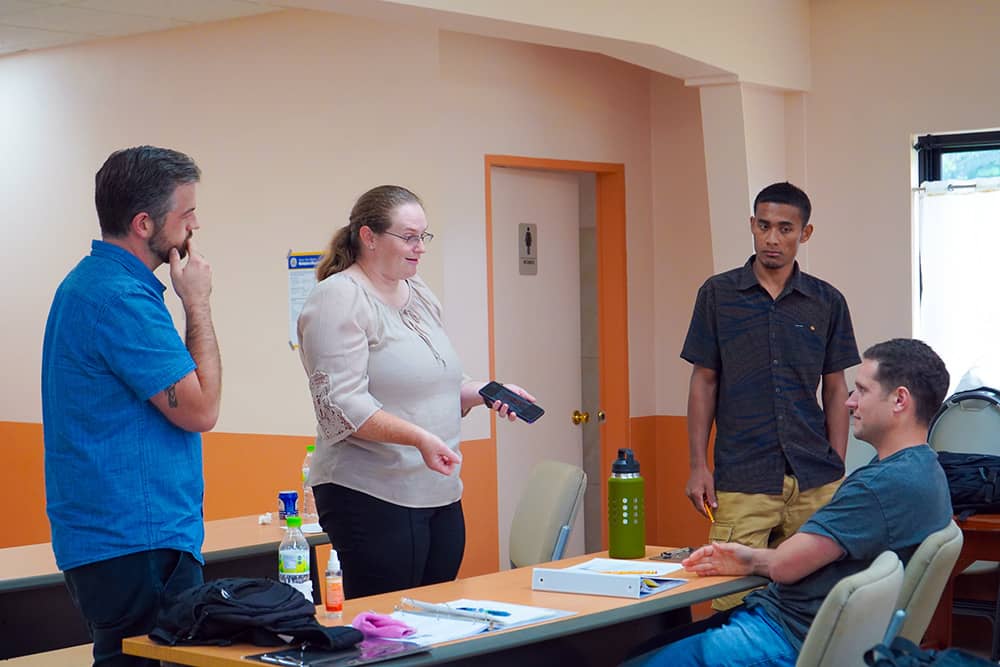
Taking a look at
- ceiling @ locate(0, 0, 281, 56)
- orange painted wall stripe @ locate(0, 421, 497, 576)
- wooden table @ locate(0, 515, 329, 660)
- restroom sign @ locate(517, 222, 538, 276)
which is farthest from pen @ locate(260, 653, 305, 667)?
restroom sign @ locate(517, 222, 538, 276)

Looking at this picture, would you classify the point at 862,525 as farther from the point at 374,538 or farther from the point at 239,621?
the point at 239,621

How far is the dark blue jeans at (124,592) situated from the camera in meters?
2.60

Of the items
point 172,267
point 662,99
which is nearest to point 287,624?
point 172,267

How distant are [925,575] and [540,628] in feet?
2.81

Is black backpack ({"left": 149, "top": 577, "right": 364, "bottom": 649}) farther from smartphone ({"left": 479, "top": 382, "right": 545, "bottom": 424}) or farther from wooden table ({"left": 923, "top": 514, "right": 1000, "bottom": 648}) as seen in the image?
wooden table ({"left": 923, "top": 514, "right": 1000, "bottom": 648})

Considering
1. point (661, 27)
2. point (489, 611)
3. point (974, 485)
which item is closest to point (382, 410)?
point (489, 611)

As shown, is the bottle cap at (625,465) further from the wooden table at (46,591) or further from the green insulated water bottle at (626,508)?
the wooden table at (46,591)

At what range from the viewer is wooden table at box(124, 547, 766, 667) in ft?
8.27

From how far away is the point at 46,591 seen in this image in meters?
3.91

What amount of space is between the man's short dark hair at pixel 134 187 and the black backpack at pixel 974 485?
321 cm

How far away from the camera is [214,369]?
2.70 metres

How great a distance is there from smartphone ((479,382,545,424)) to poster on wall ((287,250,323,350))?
2.47 m

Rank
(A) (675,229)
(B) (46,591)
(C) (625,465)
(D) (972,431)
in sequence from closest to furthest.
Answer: (C) (625,465) → (B) (46,591) → (D) (972,431) → (A) (675,229)

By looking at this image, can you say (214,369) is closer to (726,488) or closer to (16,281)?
(726,488)
